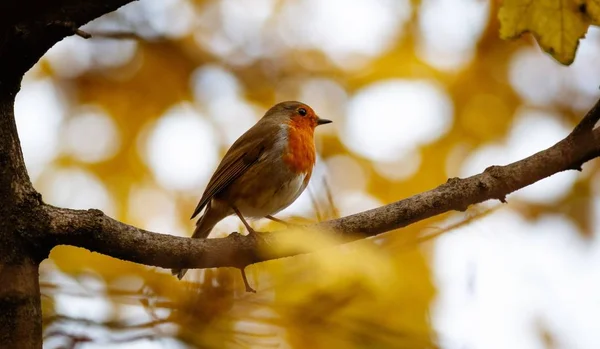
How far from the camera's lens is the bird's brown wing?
4.01 meters

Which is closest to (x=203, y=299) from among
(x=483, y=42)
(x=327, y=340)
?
(x=327, y=340)

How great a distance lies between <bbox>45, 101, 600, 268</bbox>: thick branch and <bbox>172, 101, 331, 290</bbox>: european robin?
156 centimetres

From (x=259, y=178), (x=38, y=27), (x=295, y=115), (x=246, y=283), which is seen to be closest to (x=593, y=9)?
(x=38, y=27)

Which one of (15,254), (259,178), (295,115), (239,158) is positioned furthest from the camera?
(295,115)

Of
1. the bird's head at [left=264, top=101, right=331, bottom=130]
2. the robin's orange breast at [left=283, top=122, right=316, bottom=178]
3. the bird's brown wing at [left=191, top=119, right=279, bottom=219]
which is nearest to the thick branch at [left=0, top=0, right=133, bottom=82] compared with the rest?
the bird's brown wing at [left=191, top=119, right=279, bottom=219]

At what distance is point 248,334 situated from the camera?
7.52ft

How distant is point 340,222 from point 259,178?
5.71 ft

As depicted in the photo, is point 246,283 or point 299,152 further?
point 299,152

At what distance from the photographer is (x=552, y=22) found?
1663mm

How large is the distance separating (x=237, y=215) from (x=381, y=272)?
1.69m

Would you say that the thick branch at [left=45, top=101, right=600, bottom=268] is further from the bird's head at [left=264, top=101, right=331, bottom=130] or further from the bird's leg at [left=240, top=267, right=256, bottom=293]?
the bird's head at [left=264, top=101, right=331, bottom=130]

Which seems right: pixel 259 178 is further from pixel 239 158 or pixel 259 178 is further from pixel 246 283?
pixel 246 283

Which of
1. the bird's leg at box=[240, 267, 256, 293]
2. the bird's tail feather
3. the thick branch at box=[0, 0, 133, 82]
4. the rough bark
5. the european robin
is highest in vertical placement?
the european robin

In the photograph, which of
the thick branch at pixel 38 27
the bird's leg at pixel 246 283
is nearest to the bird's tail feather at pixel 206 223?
the bird's leg at pixel 246 283
